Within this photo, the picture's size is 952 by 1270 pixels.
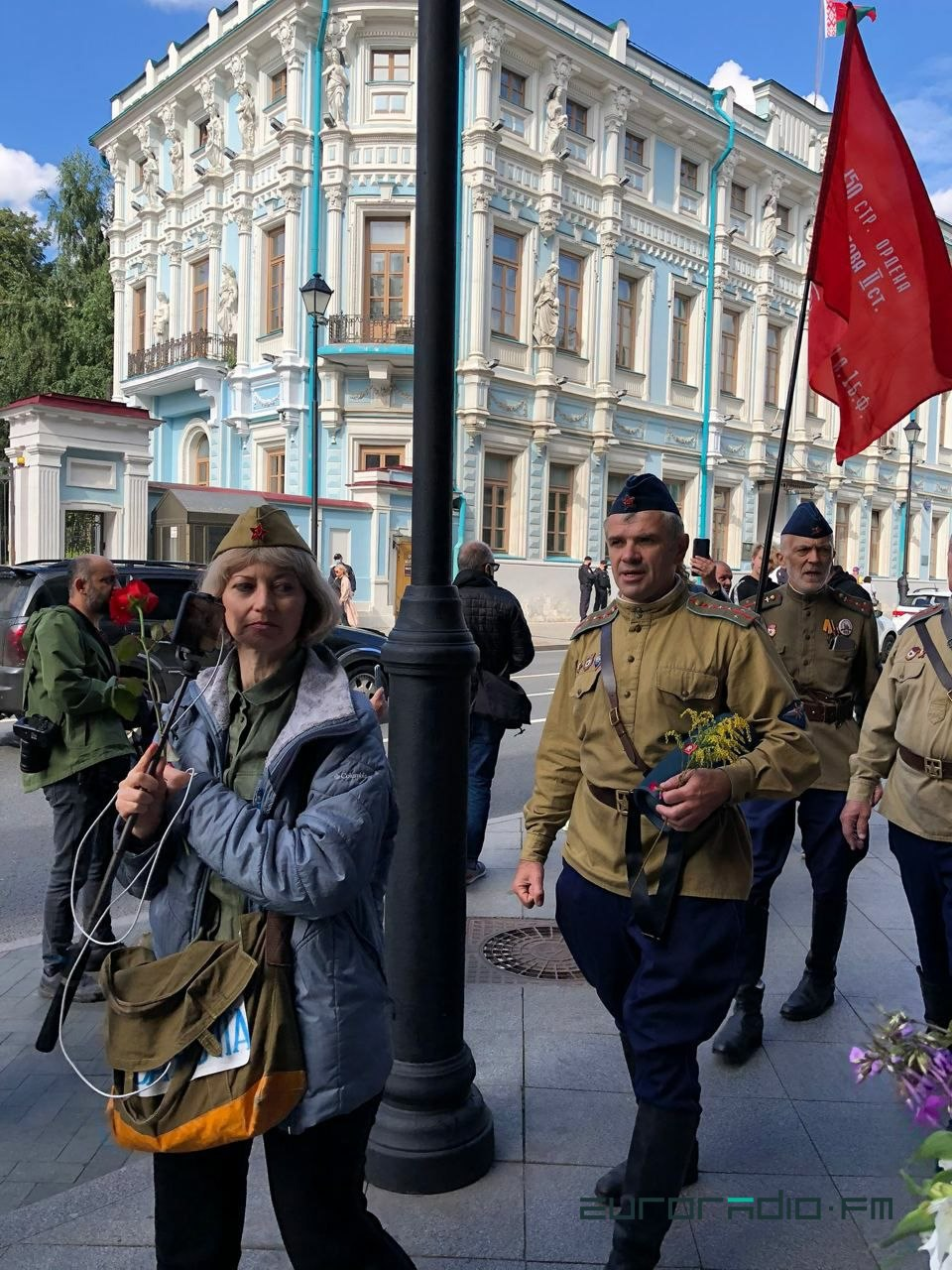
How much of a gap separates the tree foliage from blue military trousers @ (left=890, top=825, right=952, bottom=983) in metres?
32.6

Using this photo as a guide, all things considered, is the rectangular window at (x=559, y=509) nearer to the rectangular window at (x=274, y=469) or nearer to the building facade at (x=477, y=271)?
the building facade at (x=477, y=271)

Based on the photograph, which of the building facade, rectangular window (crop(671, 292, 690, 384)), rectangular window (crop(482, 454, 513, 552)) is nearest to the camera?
the building facade

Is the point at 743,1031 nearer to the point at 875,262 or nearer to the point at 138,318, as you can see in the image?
the point at 875,262

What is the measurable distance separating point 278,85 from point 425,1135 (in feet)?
88.6

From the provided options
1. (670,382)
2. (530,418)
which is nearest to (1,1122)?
(530,418)

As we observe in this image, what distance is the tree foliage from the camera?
108 feet

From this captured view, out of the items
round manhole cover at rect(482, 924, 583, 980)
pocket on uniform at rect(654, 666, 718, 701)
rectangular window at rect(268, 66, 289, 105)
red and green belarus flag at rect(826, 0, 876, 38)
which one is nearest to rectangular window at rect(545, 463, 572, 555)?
rectangular window at rect(268, 66, 289, 105)

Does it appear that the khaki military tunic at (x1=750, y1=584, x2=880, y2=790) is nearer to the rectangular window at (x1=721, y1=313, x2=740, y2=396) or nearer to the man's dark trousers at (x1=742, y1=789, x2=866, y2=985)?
the man's dark trousers at (x1=742, y1=789, x2=866, y2=985)

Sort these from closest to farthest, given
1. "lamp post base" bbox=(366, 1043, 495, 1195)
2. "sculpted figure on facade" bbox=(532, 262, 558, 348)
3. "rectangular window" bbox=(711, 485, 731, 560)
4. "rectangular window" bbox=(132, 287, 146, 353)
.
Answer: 1. "lamp post base" bbox=(366, 1043, 495, 1195)
2. "sculpted figure on facade" bbox=(532, 262, 558, 348)
3. "rectangular window" bbox=(132, 287, 146, 353)
4. "rectangular window" bbox=(711, 485, 731, 560)

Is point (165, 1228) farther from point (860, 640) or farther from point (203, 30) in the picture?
point (203, 30)

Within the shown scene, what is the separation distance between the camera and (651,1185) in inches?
96.9

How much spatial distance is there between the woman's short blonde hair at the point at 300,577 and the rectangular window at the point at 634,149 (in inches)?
1127

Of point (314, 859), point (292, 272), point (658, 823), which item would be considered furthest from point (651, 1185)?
point (292, 272)

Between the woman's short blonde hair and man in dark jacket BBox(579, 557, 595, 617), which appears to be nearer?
the woman's short blonde hair
